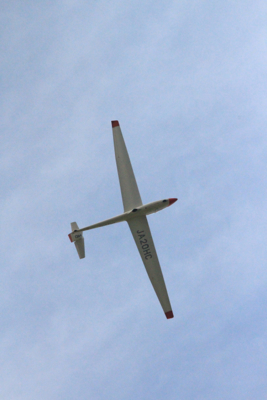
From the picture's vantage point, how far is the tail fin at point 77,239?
1291 inches

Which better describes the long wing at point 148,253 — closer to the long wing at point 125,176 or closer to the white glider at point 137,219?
the white glider at point 137,219

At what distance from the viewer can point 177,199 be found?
32.3 m

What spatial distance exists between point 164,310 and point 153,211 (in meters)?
10.0

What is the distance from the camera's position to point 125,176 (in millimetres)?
31719

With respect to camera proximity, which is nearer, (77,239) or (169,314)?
(169,314)

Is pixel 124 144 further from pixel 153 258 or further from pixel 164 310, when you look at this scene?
pixel 164 310

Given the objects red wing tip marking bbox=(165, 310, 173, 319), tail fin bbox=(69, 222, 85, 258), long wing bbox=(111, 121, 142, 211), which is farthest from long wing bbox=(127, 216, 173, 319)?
tail fin bbox=(69, 222, 85, 258)

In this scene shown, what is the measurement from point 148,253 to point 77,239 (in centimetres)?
729

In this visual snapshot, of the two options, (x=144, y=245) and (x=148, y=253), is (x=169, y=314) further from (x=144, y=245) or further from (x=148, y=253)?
(x=144, y=245)

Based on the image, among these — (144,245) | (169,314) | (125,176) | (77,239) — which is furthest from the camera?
(77,239)

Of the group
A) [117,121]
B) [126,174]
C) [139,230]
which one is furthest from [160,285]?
[117,121]

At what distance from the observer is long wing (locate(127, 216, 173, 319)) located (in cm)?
3184

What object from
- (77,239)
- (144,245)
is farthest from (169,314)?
(77,239)

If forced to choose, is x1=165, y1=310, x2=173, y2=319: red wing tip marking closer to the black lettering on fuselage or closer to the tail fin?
the black lettering on fuselage
